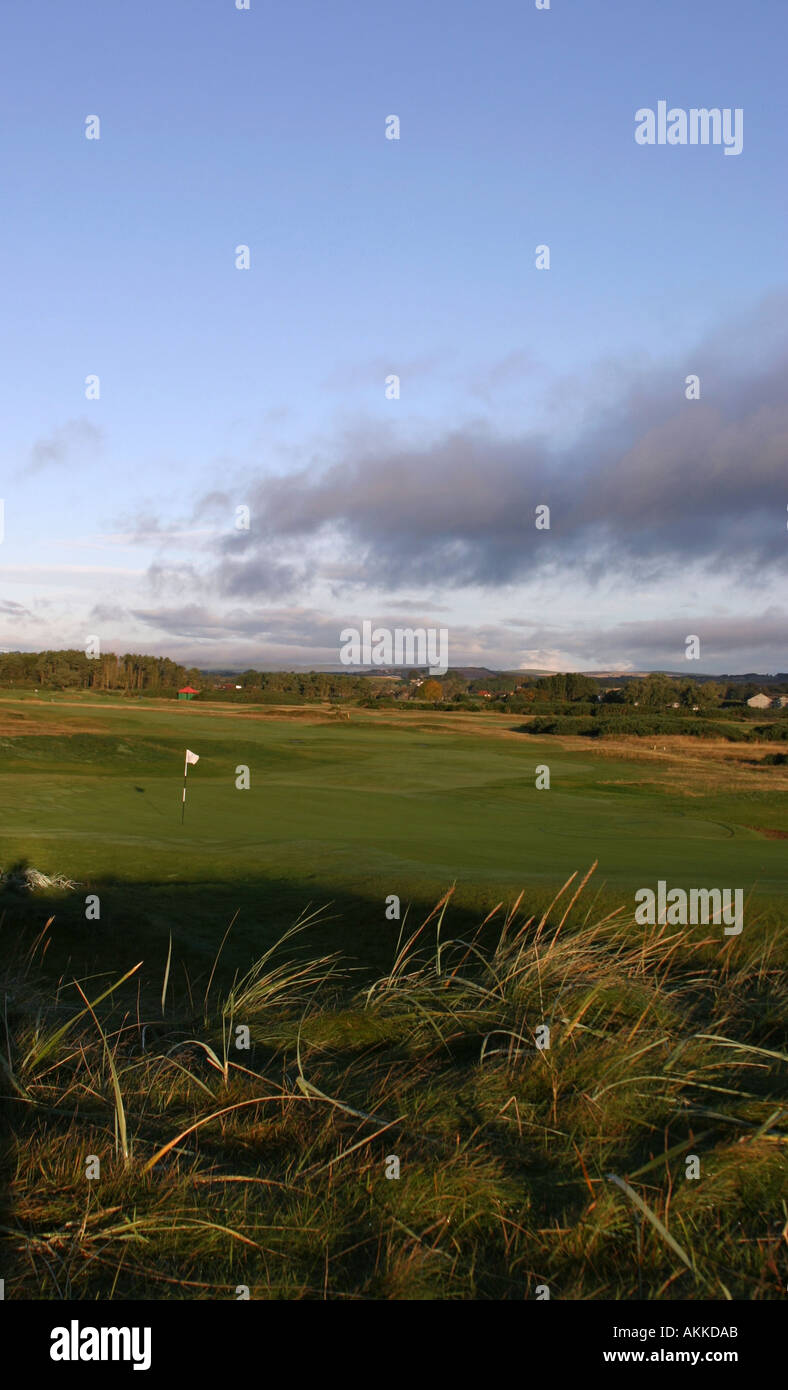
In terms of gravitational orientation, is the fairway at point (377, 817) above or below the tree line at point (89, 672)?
below

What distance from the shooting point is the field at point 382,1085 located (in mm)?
3869

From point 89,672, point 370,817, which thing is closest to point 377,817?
point 370,817

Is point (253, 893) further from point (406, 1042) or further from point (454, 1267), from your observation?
point (454, 1267)

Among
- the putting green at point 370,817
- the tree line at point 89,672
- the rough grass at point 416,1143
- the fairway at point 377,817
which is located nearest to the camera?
the rough grass at point 416,1143

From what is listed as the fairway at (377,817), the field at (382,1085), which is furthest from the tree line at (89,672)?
the field at (382,1085)
